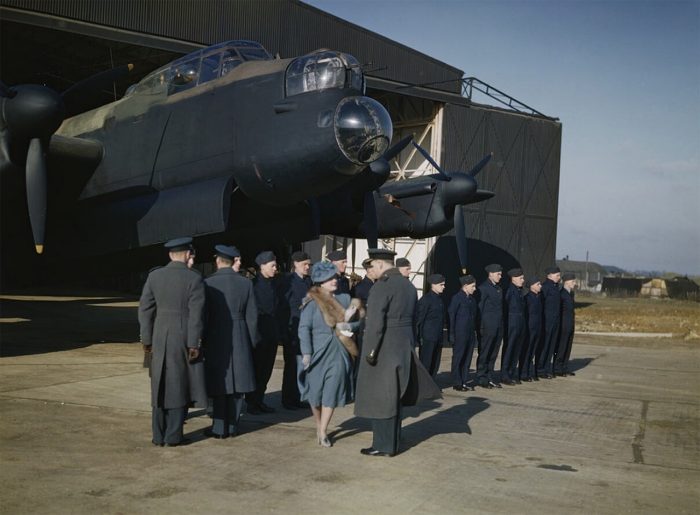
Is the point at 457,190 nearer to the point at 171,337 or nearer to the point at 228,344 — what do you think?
the point at 228,344

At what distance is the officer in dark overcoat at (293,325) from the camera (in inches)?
396

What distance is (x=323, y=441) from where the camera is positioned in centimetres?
777

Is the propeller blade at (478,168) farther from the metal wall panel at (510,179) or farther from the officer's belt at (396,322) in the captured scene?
the officer's belt at (396,322)

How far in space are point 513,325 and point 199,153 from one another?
6497mm

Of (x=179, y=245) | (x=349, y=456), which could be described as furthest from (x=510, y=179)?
(x=349, y=456)

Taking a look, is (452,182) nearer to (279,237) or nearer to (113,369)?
(279,237)

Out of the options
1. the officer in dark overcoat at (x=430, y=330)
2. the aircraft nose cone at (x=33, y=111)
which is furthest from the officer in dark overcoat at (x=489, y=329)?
the aircraft nose cone at (x=33, y=111)

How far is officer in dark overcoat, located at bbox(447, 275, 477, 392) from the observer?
1228 centimetres

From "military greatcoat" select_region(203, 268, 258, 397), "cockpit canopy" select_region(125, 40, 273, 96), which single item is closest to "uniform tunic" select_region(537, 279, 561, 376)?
"cockpit canopy" select_region(125, 40, 273, 96)

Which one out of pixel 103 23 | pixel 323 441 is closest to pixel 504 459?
pixel 323 441

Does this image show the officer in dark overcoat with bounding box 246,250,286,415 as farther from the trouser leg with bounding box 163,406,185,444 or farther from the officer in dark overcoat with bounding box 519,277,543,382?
the officer in dark overcoat with bounding box 519,277,543,382

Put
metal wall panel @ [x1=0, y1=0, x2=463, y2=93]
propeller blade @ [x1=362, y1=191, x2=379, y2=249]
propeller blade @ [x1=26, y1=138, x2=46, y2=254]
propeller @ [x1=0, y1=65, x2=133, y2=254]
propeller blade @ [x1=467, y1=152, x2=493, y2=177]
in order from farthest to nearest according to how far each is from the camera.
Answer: metal wall panel @ [x1=0, y1=0, x2=463, y2=93] < propeller blade @ [x1=467, y1=152, x2=493, y2=177] < propeller blade @ [x1=362, y1=191, x2=379, y2=249] < propeller blade @ [x1=26, y1=138, x2=46, y2=254] < propeller @ [x1=0, y1=65, x2=133, y2=254]

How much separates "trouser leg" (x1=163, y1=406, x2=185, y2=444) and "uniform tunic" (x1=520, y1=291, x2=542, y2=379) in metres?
7.87

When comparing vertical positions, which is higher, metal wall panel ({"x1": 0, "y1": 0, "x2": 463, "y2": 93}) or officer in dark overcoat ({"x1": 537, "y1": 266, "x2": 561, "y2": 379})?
metal wall panel ({"x1": 0, "y1": 0, "x2": 463, "y2": 93})
